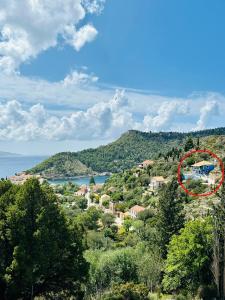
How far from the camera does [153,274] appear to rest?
79.0 feet

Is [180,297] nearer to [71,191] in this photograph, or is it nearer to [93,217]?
[93,217]

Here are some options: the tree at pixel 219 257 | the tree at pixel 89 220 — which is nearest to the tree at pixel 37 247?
the tree at pixel 219 257

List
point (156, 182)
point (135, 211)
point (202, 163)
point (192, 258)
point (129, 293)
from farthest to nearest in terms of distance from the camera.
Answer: point (156, 182), point (202, 163), point (135, 211), point (192, 258), point (129, 293)

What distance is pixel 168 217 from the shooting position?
1134 inches

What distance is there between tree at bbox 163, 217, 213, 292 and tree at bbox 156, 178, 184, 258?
19.7 feet

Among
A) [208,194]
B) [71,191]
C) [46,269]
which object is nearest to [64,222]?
[46,269]

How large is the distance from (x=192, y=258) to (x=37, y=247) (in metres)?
9.89

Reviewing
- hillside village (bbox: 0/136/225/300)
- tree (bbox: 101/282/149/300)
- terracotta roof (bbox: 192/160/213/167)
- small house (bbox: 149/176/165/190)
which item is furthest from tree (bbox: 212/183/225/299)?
small house (bbox: 149/176/165/190)

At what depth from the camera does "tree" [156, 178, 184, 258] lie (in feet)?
92.5

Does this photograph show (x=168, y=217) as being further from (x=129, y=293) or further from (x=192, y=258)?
(x=129, y=293)

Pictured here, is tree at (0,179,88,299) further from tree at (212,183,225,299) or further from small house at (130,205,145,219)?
small house at (130,205,145,219)

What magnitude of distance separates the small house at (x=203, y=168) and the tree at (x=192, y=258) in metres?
49.2

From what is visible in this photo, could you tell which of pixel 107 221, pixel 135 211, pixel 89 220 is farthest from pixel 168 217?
pixel 135 211

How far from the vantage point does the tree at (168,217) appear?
28.2 meters
